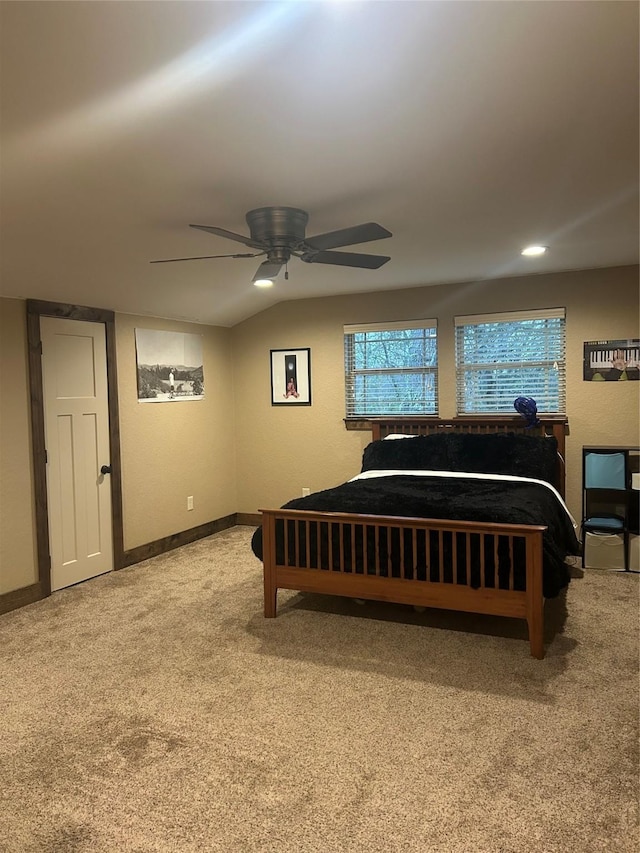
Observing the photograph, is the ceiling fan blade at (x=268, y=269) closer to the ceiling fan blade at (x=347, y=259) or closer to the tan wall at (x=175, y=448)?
the ceiling fan blade at (x=347, y=259)

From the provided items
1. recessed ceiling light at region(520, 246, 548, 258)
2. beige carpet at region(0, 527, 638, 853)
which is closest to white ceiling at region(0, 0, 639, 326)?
recessed ceiling light at region(520, 246, 548, 258)

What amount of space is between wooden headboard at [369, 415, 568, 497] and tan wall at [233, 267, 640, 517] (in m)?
0.12

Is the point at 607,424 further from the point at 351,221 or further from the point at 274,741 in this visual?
the point at 274,741

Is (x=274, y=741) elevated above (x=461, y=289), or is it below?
below

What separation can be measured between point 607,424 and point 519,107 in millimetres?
3446

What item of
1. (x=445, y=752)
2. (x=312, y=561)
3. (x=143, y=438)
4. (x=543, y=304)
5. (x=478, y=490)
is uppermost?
(x=543, y=304)

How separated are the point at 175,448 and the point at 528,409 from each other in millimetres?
3133

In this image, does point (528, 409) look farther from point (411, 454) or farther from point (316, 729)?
point (316, 729)

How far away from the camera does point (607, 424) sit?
15.9 feet

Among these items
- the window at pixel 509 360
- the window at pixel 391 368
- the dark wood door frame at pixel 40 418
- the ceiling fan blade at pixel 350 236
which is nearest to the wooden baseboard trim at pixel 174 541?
the dark wood door frame at pixel 40 418

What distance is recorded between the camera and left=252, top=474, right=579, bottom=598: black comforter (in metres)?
3.29

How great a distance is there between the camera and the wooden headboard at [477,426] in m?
4.90

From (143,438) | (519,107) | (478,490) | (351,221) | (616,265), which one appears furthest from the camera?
(143,438)

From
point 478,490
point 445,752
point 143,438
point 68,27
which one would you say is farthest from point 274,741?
point 143,438
